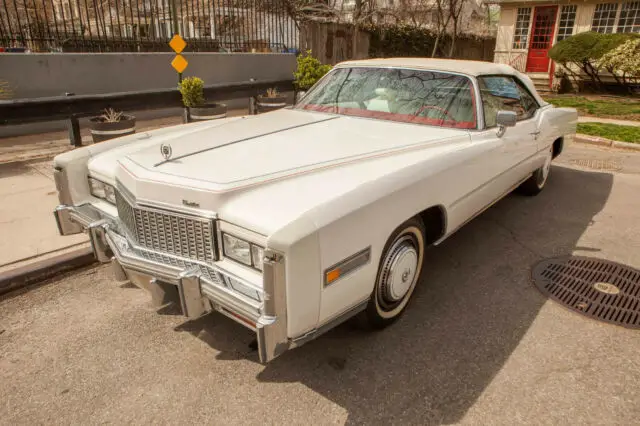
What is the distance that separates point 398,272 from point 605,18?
60.7ft

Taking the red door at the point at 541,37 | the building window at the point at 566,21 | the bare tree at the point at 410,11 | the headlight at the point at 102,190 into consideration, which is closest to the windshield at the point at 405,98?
the headlight at the point at 102,190

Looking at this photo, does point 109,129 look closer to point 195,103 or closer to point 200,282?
point 195,103

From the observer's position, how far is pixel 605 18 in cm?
1681

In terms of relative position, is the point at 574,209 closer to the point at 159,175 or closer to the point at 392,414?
the point at 392,414

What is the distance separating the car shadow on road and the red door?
16.6 metres

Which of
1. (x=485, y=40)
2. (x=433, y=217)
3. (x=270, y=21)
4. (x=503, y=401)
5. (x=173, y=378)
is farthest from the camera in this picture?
(x=485, y=40)

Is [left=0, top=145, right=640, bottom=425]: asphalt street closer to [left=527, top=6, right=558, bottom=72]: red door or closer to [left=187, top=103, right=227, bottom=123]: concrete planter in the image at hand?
[left=187, top=103, right=227, bottom=123]: concrete planter

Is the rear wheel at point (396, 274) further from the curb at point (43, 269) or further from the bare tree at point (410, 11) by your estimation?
the bare tree at point (410, 11)

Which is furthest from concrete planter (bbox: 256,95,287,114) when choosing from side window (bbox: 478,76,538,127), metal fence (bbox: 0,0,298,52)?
side window (bbox: 478,76,538,127)

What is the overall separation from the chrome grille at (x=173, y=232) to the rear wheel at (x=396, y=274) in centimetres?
103

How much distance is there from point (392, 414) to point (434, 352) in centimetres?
61

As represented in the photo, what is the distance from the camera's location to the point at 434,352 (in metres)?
2.93

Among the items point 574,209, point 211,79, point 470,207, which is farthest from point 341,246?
point 211,79

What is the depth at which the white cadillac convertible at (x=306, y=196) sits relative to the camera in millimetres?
2305
